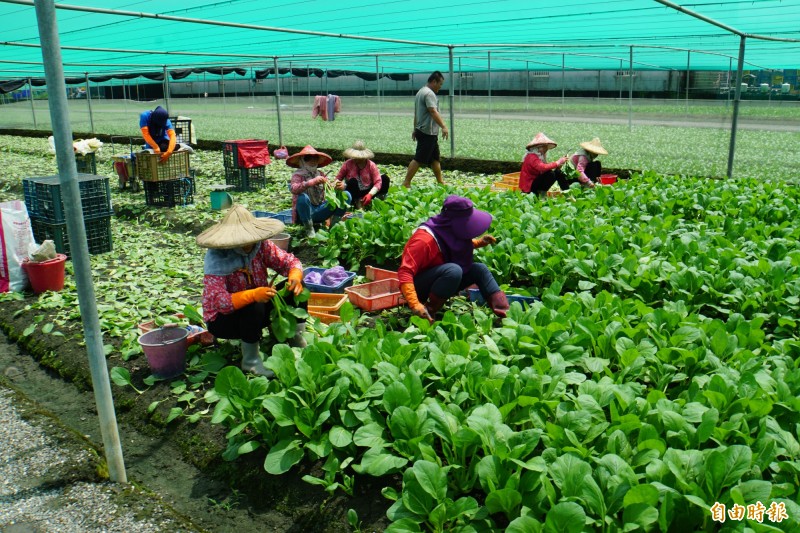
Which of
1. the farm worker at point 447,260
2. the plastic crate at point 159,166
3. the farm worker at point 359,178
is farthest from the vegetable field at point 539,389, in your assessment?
the plastic crate at point 159,166

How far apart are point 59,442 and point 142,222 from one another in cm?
598

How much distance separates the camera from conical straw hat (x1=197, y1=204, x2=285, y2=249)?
3.88 m

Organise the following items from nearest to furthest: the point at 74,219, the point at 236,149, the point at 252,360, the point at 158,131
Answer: the point at 74,219, the point at 252,360, the point at 158,131, the point at 236,149

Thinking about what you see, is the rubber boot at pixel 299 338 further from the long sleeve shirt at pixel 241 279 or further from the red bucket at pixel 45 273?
the red bucket at pixel 45 273

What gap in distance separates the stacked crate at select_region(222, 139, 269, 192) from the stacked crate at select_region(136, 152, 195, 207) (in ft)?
3.19

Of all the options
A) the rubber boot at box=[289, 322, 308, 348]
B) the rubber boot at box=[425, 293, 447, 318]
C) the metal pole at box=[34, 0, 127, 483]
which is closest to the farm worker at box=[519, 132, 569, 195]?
the rubber boot at box=[425, 293, 447, 318]

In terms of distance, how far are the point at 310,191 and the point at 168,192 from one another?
130 inches

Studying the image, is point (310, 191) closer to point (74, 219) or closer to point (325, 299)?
point (325, 299)

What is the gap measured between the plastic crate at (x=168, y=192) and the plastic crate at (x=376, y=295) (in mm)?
5300

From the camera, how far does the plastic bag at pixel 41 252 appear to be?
5855 millimetres

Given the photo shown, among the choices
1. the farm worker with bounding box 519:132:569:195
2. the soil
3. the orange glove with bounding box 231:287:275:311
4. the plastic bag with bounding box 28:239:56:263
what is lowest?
the soil

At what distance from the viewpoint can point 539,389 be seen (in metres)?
3.22

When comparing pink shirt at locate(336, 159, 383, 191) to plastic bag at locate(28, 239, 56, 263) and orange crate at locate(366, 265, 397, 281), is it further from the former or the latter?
plastic bag at locate(28, 239, 56, 263)

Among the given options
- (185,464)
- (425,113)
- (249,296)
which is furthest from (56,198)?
(425,113)
